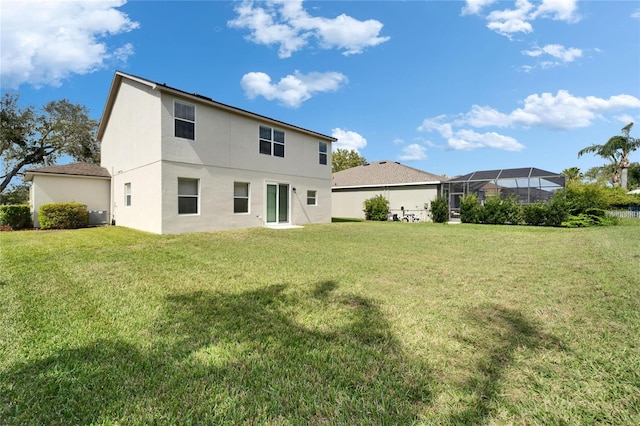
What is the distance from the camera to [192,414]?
1.90m

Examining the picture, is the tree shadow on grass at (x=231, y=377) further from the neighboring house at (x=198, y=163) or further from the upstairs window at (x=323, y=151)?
the upstairs window at (x=323, y=151)

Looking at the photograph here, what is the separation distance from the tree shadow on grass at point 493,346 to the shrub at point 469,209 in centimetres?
1640

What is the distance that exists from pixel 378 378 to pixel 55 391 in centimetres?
245

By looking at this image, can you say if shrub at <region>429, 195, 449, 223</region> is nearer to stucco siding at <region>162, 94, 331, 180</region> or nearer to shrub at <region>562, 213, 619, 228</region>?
shrub at <region>562, 213, 619, 228</region>

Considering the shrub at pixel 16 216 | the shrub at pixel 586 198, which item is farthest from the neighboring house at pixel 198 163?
the shrub at pixel 586 198

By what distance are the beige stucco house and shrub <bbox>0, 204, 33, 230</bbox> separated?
316 centimetres

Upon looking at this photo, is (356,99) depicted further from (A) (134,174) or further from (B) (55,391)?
(B) (55,391)

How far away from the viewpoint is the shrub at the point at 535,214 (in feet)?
54.1

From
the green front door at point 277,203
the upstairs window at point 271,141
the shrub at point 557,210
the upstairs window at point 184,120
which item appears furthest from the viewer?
the shrub at point 557,210

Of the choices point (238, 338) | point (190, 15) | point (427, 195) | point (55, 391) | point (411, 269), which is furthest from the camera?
point (427, 195)

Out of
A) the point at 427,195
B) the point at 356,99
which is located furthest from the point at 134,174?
the point at 427,195

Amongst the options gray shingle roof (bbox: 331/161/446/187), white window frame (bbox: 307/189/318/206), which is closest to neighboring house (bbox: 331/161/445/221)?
gray shingle roof (bbox: 331/161/446/187)

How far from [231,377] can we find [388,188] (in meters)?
21.7

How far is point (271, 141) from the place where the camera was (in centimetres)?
1434
